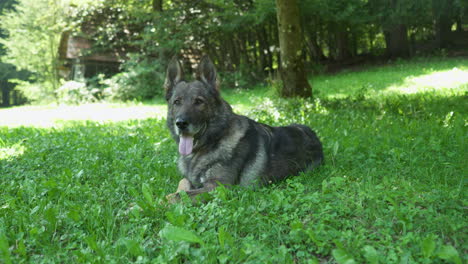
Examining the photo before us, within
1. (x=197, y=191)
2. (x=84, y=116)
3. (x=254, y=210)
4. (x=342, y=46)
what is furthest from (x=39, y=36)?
(x=254, y=210)

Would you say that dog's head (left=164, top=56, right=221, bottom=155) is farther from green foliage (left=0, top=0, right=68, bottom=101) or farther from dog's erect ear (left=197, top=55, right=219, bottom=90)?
green foliage (left=0, top=0, right=68, bottom=101)

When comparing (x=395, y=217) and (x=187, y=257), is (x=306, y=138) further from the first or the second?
(x=187, y=257)

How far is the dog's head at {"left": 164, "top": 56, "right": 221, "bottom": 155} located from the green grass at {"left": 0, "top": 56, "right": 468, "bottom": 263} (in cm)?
70

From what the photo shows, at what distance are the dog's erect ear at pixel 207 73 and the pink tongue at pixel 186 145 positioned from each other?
788mm

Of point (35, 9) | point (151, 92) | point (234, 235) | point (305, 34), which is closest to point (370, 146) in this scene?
point (234, 235)

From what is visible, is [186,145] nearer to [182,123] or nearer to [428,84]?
[182,123]

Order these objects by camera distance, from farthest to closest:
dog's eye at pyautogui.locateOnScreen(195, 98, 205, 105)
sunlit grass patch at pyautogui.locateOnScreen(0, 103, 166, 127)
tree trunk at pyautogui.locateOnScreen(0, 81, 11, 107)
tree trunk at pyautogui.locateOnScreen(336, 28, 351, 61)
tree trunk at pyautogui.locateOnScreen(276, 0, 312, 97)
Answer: tree trunk at pyautogui.locateOnScreen(0, 81, 11, 107), tree trunk at pyautogui.locateOnScreen(336, 28, 351, 61), sunlit grass patch at pyautogui.locateOnScreen(0, 103, 166, 127), tree trunk at pyautogui.locateOnScreen(276, 0, 312, 97), dog's eye at pyautogui.locateOnScreen(195, 98, 205, 105)

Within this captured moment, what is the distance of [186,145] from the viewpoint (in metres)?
3.73

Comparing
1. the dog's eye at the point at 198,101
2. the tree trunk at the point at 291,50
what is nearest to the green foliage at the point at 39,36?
the tree trunk at the point at 291,50

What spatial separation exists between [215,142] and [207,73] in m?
0.91

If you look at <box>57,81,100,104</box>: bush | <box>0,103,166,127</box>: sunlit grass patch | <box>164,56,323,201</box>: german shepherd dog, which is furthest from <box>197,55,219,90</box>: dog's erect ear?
<box>57,81,100,104</box>: bush

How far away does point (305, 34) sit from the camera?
79.8 ft

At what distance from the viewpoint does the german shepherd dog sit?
372 centimetres

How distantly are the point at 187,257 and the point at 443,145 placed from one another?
4.35 meters
